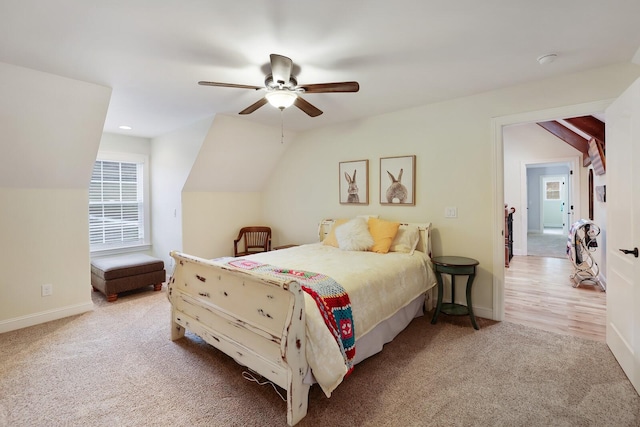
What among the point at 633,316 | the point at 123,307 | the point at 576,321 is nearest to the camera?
the point at 633,316

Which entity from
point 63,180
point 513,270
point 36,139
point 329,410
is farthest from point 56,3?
point 513,270

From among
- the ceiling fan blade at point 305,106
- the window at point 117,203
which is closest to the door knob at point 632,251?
the ceiling fan blade at point 305,106

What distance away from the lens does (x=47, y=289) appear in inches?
130

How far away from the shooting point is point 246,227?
5.25 meters

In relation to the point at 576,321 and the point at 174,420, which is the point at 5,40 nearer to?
the point at 174,420

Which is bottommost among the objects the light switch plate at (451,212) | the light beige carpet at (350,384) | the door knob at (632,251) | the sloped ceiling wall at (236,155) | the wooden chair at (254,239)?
the light beige carpet at (350,384)

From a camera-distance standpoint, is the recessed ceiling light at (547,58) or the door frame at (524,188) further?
the door frame at (524,188)

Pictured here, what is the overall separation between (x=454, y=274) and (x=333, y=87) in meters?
2.10

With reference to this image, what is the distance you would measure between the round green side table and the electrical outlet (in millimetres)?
4105

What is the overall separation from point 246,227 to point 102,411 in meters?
3.51

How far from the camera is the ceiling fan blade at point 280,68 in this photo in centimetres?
209

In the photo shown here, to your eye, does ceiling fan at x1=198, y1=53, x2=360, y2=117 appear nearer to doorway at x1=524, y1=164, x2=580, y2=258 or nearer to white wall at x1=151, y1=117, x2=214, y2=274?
white wall at x1=151, y1=117, x2=214, y2=274

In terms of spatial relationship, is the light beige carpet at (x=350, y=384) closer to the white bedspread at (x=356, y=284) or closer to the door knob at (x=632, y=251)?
the white bedspread at (x=356, y=284)

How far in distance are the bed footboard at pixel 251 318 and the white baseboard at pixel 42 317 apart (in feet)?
5.36
